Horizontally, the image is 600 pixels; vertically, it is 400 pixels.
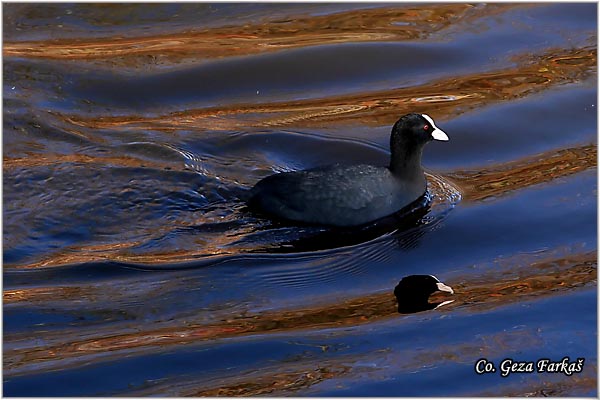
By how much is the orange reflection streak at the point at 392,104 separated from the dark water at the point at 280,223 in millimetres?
25

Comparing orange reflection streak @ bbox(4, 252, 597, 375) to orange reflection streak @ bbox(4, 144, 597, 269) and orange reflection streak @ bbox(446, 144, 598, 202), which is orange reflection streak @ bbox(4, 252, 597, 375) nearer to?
orange reflection streak @ bbox(4, 144, 597, 269)

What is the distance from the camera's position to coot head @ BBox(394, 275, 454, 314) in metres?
5.74

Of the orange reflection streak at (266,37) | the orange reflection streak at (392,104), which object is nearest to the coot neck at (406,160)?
the orange reflection streak at (392,104)

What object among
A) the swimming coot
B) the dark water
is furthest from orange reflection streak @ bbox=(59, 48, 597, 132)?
the swimming coot

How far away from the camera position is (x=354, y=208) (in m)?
6.70

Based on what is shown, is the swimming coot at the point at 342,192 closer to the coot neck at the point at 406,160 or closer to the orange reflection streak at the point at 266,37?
the coot neck at the point at 406,160

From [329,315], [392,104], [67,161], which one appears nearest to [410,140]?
[392,104]

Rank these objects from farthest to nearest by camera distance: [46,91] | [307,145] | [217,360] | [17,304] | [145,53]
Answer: [145,53] < [46,91] < [307,145] < [17,304] < [217,360]

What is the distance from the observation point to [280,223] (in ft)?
21.9

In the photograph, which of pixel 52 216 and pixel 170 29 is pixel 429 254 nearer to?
pixel 52 216

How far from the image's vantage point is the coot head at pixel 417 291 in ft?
18.8

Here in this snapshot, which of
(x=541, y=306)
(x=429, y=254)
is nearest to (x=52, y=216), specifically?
(x=429, y=254)

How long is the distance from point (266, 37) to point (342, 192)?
10.6ft

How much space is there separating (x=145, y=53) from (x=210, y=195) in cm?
273
